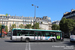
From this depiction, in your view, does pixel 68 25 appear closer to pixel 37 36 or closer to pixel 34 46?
pixel 37 36

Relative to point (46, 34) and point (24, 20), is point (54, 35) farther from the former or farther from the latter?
point (24, 20)

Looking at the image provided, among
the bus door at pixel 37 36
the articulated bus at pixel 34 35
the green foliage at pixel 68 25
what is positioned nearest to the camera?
the articulated bus at pixel 34 35

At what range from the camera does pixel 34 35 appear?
940 inches

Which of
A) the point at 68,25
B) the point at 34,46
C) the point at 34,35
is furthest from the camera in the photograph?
the point at 68,25

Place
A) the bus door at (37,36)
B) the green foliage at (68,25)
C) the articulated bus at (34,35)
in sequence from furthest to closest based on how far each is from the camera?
1. the green foliage at (68,25)
2. the bus door at (37,36)
3. the articulated bus at (34,35)

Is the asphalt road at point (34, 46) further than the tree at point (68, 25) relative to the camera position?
No

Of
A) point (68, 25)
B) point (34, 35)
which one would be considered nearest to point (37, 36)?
point (34, 35)

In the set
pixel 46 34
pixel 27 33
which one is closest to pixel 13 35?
pixel 27 33

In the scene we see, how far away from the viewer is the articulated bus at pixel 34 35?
23.1 m

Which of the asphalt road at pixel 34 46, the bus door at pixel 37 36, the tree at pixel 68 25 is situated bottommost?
the asphalt road at pixel 34 46

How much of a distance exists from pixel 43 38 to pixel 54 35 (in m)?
2.52

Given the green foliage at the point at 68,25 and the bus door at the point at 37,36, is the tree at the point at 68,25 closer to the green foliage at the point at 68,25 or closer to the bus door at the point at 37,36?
the green foliage at the point at 68,25

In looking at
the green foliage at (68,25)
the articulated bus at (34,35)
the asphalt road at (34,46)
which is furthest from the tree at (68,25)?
the asphalt road at (34,46)

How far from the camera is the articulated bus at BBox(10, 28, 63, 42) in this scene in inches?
911
